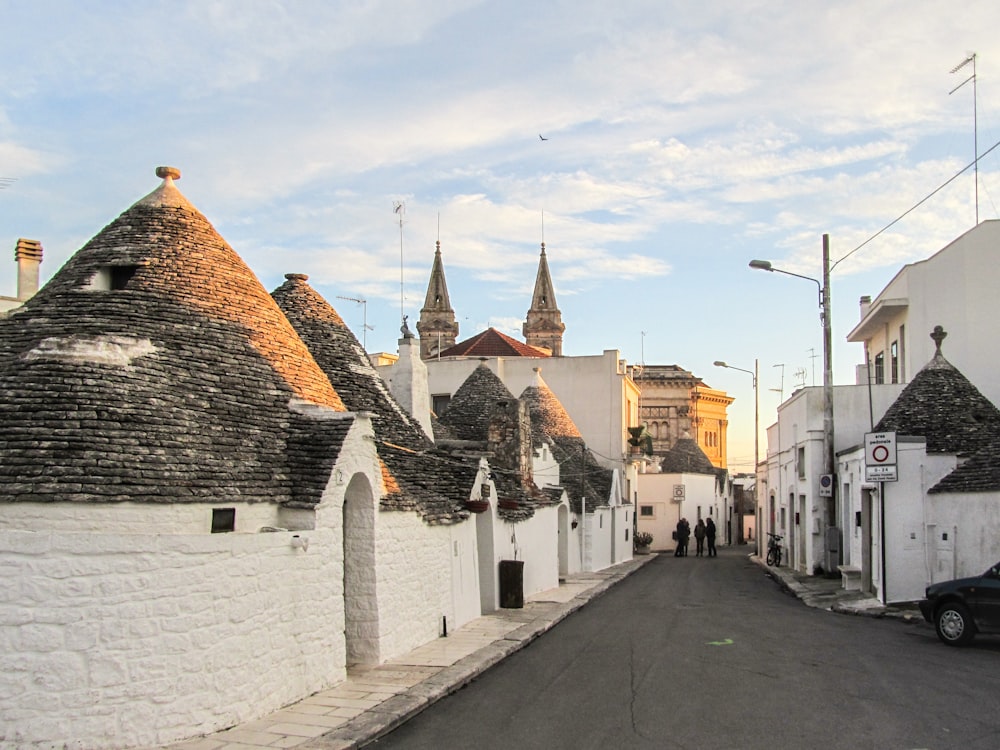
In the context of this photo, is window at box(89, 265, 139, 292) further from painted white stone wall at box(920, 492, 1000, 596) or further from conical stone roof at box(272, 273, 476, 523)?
painted white stone wall at box(920, 492, 1000, 596)

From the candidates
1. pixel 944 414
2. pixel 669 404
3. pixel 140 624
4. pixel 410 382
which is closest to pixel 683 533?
pixel 944 414

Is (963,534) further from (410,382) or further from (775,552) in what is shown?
(775,552)

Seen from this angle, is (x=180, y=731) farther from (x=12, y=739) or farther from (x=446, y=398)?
(x=446, y=398)

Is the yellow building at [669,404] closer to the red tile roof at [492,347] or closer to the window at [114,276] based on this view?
the red tile roof at [492,347]

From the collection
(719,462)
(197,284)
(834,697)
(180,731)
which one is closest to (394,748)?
(180,731)

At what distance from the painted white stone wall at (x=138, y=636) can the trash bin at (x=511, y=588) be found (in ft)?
34.7

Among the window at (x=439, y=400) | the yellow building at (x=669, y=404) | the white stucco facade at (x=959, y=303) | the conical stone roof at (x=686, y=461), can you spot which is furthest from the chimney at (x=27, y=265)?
the yellow building at (x=669, y=404)

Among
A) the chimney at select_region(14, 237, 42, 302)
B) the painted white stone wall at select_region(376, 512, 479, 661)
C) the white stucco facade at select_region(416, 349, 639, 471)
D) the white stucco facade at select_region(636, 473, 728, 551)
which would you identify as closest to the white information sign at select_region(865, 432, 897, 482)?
the painted white stone wall at select_region(376, 512, 479, 661)

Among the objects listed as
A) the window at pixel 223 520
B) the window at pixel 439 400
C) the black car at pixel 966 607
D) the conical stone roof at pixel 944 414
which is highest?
the window at pixel 439 400

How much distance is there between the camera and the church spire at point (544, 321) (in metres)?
86.3

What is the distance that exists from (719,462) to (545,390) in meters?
66.1

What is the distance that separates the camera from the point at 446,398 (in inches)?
2029

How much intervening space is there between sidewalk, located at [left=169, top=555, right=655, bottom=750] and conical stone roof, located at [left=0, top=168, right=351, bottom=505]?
2.17 metres

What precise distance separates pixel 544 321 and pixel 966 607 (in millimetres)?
72059
